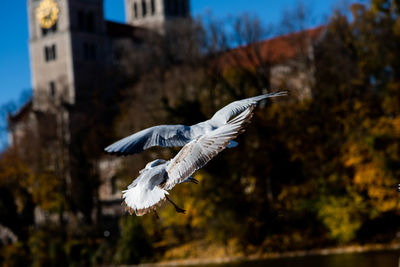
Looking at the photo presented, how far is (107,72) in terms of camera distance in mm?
71250

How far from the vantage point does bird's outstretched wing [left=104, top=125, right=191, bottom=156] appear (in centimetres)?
934

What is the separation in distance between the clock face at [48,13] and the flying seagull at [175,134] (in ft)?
232

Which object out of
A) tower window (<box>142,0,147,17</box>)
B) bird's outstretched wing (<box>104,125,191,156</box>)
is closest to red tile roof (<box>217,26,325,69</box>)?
bird's outstretched wing (<box>104,125,191,156</box>)

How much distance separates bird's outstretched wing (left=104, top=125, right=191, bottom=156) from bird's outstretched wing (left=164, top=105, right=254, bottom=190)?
2.04 feet

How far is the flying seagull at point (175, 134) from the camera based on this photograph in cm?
920

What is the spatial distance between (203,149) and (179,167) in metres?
0.36

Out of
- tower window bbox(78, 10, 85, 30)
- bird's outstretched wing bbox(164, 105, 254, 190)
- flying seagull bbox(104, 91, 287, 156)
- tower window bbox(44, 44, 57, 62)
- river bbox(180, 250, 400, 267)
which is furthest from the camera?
tower window bbox(78, 10, 85, 30)

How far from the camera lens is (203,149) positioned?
8.54 metres

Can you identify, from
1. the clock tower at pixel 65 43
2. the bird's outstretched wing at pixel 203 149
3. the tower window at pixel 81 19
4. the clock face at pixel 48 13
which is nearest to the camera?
the bird's outstretched wing at pixel 203 149

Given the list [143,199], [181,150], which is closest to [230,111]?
[181,150]

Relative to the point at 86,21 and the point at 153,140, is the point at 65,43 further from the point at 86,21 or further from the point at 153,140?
the point at 153,140

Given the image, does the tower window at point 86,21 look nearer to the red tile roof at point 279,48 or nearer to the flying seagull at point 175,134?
the red tile roof at point 279,48

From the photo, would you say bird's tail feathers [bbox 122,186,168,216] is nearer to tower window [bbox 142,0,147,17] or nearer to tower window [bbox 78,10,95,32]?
tower window [bbox 78,10,95,32]

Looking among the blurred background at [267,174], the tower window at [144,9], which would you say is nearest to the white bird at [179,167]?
the blurred background at [267,174]
